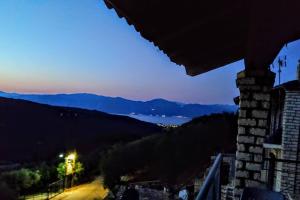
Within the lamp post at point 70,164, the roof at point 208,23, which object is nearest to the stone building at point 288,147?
the roof at point 208,23

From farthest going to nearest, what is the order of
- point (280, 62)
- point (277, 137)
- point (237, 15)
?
point (280, 62) → point (277, 137) → point (237, 15)

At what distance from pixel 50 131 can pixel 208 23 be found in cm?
6281

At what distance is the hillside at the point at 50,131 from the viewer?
5081cm

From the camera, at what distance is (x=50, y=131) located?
62.9 metres

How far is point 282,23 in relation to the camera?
2.10 m

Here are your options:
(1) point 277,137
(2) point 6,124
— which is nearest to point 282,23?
(1) point 277,137

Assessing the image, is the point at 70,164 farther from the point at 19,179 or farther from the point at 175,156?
the point at 175,156

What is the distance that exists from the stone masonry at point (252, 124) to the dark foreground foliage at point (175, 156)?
58.7 feet

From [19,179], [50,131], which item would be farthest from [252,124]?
[50,131]

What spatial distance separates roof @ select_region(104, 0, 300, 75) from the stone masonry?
1.29 m

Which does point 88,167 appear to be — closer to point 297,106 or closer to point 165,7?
point 297,106

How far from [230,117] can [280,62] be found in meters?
17.3

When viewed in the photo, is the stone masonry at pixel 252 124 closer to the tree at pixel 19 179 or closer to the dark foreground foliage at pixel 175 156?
the dark foreground foliage at pixel 175 156

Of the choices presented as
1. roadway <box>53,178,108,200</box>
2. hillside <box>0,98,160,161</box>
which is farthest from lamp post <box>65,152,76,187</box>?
hillside <box>0,98,160,161</box>
